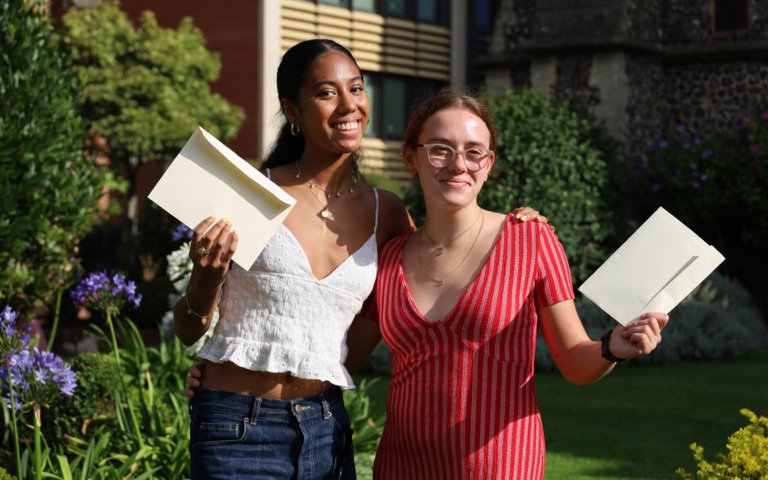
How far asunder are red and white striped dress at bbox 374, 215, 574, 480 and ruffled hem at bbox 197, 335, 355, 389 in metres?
0.22

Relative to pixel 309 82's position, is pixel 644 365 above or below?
below

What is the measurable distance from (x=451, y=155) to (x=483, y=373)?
596 mm

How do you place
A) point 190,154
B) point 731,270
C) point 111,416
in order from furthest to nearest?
point 731,270
point 111,416
point 190,154

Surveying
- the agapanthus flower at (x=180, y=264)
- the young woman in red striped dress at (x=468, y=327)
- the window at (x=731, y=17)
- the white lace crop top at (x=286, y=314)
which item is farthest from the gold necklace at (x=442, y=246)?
the window at (x=731, y=17)

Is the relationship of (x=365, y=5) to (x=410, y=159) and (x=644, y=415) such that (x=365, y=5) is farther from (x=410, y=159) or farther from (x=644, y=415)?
(x=410, y=159)

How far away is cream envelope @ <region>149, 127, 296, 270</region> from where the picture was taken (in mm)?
2975

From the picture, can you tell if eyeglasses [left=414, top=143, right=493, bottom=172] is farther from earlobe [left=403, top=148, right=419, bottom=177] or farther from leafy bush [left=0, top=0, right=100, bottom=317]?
leafy bush [left=0, top=0, right=100, bottom=317]

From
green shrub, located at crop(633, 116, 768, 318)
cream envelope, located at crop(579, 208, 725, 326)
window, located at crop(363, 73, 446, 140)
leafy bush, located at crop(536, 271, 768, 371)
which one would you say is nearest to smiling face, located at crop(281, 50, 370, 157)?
cream envelope, located at crop(579, 208, 725, 326)

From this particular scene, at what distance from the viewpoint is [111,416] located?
266 inches

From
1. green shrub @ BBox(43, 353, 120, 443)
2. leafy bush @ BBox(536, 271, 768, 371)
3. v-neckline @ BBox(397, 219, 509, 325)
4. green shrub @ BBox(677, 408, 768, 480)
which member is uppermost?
v-neckline @ BBox(397, 219, 509, 325)

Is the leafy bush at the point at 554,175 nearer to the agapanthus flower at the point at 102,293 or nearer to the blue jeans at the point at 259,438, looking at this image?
the agapanthus flower at the point at 102,293

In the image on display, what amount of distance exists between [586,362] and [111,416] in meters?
4.34

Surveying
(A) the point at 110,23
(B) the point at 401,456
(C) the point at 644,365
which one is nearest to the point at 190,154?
(B) the point at 401,456

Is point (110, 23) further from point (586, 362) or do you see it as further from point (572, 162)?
point (586, 362)
